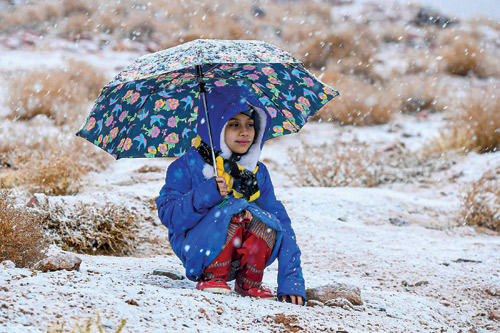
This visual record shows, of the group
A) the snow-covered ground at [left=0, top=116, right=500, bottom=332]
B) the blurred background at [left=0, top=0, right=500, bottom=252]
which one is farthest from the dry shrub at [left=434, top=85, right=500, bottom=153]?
the snow-covered ground at [left=0, top=116, right=500, bottom=332]

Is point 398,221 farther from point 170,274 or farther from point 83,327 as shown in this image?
point 83,327

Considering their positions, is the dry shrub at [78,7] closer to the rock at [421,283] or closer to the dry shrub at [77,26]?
the dry shrub at [77,26]

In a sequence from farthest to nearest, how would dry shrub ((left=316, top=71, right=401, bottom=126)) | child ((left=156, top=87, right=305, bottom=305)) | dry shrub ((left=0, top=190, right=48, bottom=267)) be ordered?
1. dry shrub ((left=316, top=71, right=401, bottom=126))
2. dry shrub ((left=0, top=190, right=48, bottom=267))
3. child ((left=156, top=87, right=305, bottom=305))

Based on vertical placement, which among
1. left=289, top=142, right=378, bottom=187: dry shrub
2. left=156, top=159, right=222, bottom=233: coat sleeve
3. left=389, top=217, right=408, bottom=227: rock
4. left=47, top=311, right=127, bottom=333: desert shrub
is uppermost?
left=289, top=142, right=378, bottom=187: dry shrub

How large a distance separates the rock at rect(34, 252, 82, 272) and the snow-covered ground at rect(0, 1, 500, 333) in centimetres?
12

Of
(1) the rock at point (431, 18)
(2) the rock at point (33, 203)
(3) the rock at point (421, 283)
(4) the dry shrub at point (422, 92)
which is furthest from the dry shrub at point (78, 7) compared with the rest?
(3) the rock at point (421, 283)

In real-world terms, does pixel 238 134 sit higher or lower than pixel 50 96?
lower

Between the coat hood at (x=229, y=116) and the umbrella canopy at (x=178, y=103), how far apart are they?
0.30 feet

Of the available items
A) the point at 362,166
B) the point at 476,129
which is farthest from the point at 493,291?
the point at 476,129

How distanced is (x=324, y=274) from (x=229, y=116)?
2002mm

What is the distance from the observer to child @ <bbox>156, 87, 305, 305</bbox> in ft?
9.71

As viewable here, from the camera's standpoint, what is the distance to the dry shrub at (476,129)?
9391 mm

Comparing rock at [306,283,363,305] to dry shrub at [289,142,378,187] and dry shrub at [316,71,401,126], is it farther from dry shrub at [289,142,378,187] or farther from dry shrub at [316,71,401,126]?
dry shrub at [316,71,401,126]

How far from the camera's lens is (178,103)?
11.6ft
